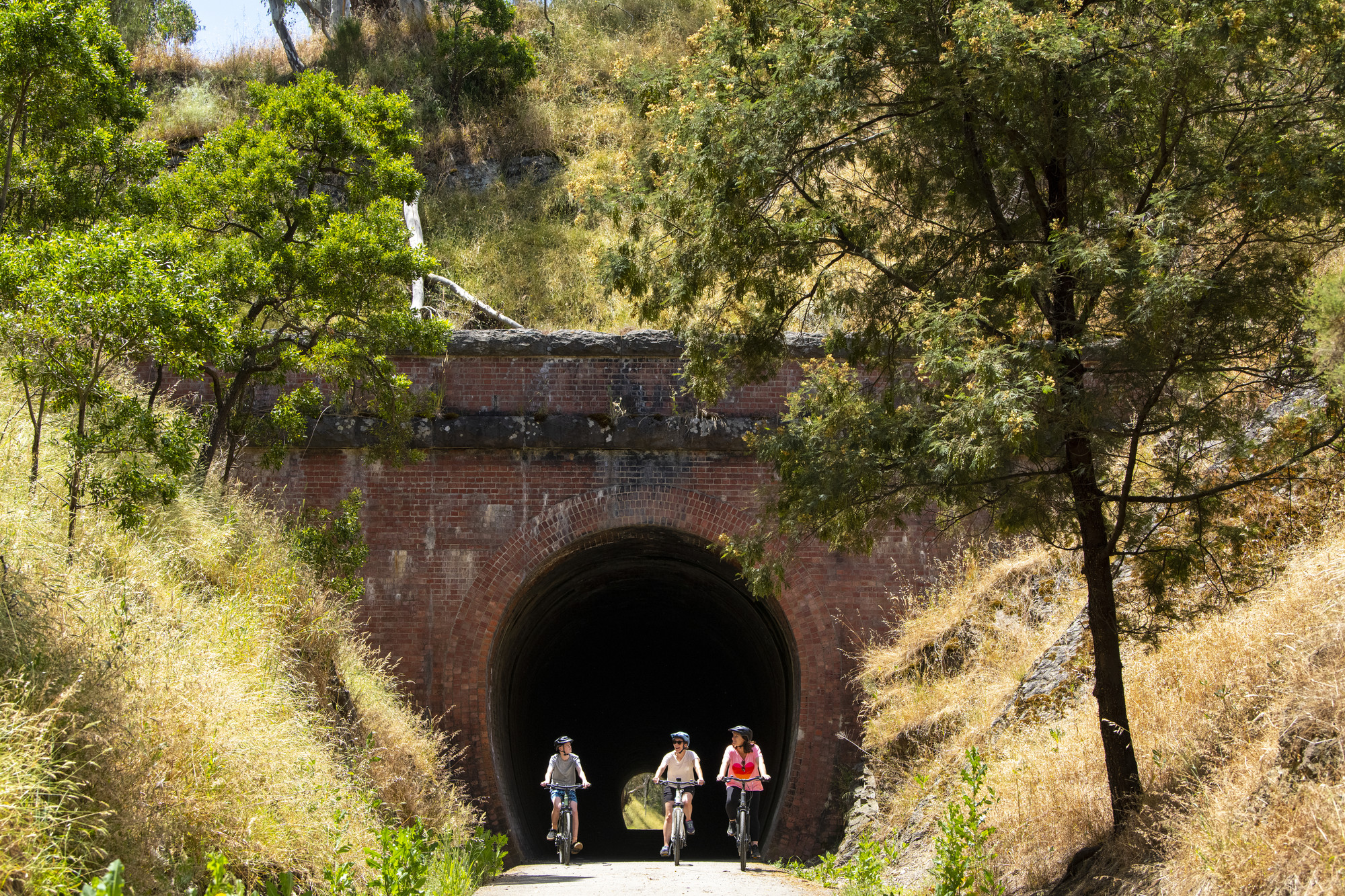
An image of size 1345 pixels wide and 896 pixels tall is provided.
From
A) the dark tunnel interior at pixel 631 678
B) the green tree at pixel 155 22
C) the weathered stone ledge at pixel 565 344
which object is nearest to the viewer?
the weathered stone ledge at pixel 565 344

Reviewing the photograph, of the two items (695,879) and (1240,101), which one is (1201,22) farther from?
(695,879)

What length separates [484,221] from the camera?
65.1 ft

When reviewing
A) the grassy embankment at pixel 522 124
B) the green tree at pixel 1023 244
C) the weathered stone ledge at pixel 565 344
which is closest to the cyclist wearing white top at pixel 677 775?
the weathered stone ledge at pixel 565 344

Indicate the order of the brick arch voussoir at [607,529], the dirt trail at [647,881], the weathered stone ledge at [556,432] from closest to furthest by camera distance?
the dirt trail at [647,881], the brick arch voussoir at [607,529], the weathered stone ledge at [556,432]

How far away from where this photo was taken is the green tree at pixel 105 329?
5898 mm

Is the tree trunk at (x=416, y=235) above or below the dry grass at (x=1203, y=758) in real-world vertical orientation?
above

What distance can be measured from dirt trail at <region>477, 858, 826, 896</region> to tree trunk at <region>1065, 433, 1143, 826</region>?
3149 millimetres

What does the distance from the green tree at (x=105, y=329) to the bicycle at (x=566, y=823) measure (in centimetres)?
557

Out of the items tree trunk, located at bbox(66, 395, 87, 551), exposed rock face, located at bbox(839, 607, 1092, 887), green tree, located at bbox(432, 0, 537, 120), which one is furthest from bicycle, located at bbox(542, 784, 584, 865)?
green tree, located at bbox(432, 0, 537, 120)

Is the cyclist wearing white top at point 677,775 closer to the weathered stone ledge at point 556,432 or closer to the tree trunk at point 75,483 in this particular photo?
the weathered stone ledge at point 556,432

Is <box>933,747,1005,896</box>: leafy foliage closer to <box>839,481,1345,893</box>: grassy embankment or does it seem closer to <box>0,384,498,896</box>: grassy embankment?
<box>839,481,1345,893</box>: grassy embankment

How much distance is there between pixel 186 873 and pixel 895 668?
772 centimetres

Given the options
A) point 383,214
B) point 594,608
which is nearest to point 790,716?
point 594,608

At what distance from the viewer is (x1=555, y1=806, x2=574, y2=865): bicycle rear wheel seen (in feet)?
35.6
